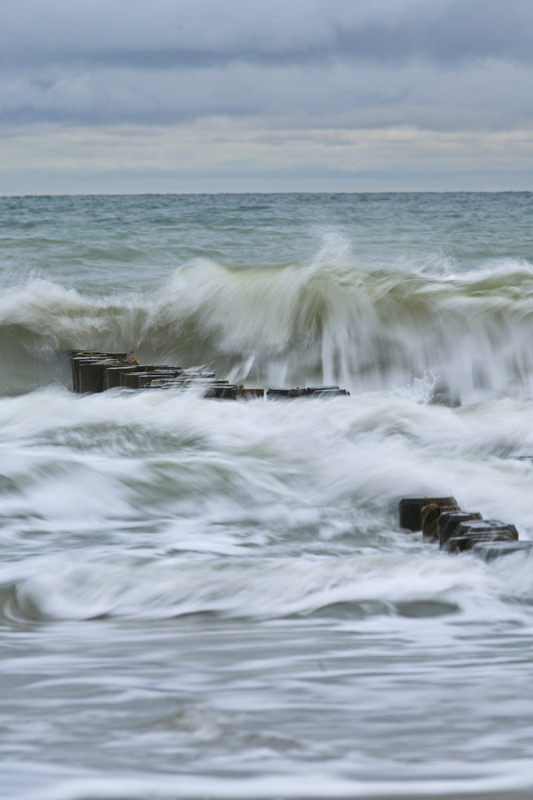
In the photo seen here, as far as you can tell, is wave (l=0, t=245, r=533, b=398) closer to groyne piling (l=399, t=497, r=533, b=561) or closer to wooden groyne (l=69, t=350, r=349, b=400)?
wooden groyne (l=69, t=350, r=349, b=400)

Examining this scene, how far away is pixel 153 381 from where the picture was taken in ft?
20.5

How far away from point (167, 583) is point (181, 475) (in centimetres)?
141

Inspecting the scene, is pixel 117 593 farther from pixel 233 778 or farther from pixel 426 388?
pixel 426 388

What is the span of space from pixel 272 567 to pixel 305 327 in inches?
235

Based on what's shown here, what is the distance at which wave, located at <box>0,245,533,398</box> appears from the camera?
845 centimetres

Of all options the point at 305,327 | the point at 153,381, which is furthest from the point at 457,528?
the point at 305,327

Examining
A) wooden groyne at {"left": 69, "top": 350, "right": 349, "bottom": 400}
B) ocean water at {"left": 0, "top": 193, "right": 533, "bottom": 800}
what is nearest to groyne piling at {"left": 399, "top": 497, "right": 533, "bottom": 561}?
ocean water at {"left": 0, "top": 193, "right": 533, "bottom": 800}

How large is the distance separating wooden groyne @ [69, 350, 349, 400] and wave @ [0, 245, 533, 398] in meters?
1.63

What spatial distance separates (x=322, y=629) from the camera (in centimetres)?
294

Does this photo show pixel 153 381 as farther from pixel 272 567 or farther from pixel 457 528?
pixel 457 528

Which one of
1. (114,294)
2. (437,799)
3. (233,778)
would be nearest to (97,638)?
(233,778)

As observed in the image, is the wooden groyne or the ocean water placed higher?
the wooden groyne

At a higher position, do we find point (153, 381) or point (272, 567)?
point (153, 381)

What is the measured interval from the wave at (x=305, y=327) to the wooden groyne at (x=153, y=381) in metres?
1.63
